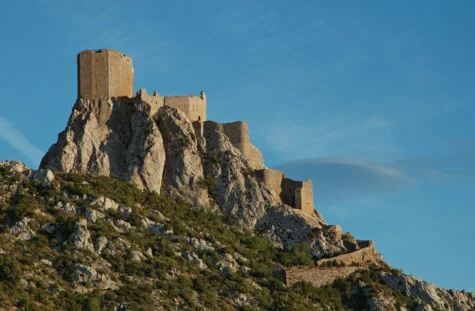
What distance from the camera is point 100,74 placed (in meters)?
127

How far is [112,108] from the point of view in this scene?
125875 mm

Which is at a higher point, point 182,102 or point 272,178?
point 182,102

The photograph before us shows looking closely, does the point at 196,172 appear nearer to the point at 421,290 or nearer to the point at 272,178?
the point at 272,178

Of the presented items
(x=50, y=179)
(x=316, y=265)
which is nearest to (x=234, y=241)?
(x=316, y=265)

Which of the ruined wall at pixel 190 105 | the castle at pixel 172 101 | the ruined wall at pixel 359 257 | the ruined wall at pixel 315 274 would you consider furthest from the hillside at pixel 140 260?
the ruined wall at pixel 190 105

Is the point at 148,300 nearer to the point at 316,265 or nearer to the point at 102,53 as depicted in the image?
the point at 316,265

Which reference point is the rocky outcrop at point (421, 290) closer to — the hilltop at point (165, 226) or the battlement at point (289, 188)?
Answer: the hilltop at point (165, 226)

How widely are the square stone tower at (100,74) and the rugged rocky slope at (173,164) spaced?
35.3 inches

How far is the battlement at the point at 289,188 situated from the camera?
418 ft

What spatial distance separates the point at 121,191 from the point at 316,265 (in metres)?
16.1

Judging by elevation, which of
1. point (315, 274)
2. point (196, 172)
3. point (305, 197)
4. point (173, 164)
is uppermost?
point (173, 164)

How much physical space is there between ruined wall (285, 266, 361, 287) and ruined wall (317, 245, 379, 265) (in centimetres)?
100

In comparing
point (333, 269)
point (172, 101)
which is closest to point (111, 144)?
point (172, 101)

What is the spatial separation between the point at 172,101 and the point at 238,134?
6095 millimetres
